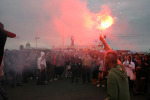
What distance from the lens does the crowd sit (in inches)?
287

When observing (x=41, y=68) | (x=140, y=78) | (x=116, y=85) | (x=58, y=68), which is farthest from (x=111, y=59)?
(x=58, y=68)

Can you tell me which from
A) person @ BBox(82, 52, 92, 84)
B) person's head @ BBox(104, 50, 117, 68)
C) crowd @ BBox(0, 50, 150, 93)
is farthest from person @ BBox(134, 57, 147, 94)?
person's head @ BBox(104, 50, 117, 68)

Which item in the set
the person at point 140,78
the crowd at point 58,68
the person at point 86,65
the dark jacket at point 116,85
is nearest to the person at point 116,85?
the dark jacket at point 116,85

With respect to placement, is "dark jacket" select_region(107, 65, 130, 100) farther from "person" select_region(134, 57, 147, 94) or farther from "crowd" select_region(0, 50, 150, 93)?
"person" select_region(134, 57, 147, 94)

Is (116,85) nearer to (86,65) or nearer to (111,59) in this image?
(111,59)

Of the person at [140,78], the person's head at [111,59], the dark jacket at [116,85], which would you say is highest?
the person's head at [111,59]

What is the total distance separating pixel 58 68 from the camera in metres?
10.6

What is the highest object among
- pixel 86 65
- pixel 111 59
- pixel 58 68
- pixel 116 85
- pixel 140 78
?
pixel 111 59

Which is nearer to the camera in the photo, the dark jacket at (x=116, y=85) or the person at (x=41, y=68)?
the dark jacket at (x=116, y=85)

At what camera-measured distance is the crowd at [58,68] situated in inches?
Result: 287

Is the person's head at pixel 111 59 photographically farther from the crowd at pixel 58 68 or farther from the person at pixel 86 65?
the person at pixel 86 65

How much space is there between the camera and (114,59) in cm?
219

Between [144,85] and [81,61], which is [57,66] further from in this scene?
[144,85]

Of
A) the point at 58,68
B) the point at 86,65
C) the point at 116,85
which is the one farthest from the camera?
the point at 58,68
